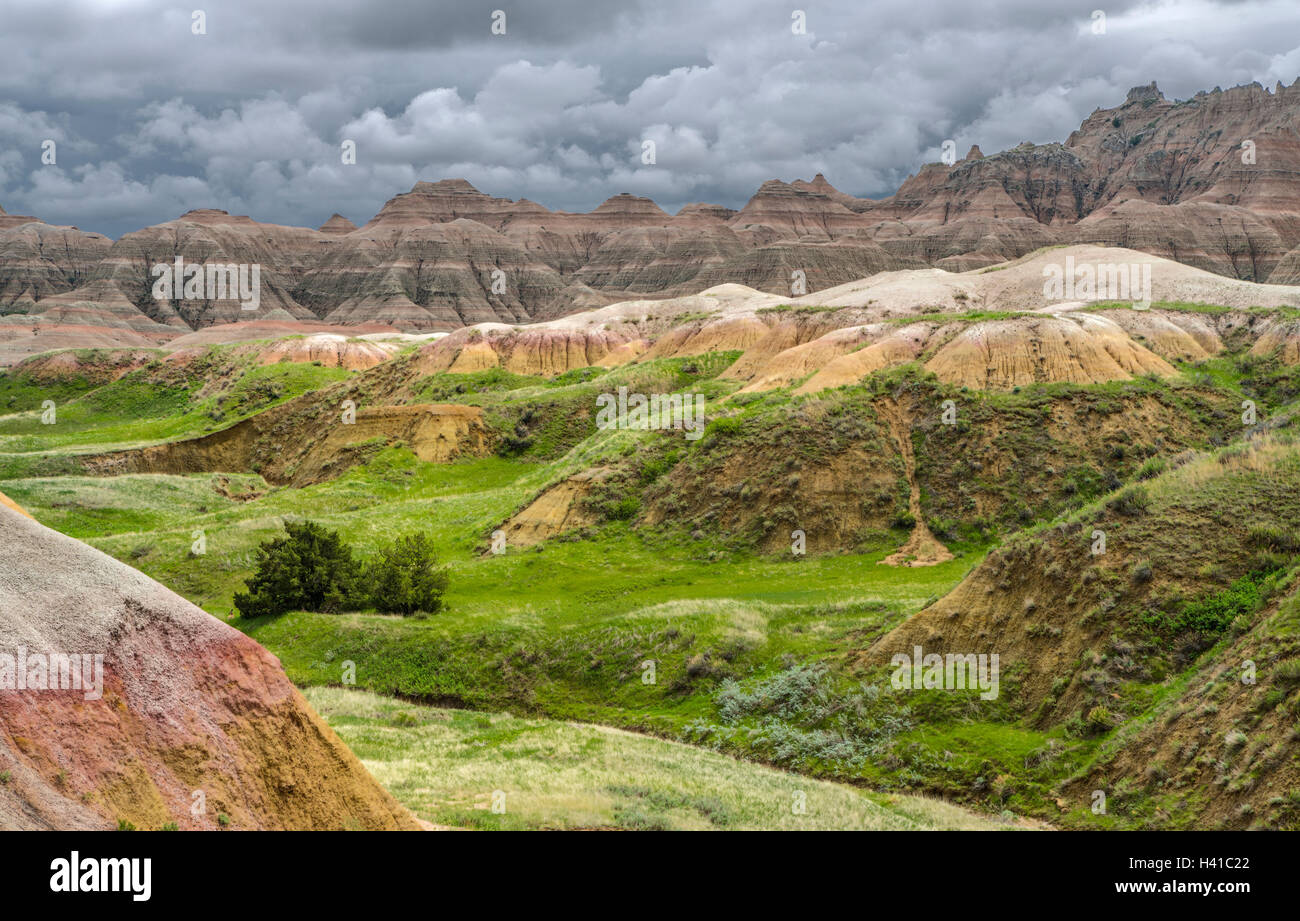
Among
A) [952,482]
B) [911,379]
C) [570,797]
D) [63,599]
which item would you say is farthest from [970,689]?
[911,379]

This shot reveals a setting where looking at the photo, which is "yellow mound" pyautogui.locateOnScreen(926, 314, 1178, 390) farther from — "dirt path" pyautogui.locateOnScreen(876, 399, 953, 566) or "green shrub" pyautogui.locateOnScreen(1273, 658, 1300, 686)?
"green shrub" pyautogui.locateOnScreen(1273, 658, 1300, 686)

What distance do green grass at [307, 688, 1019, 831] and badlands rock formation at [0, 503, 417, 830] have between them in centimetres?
296

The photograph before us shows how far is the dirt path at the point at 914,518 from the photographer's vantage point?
142 feet

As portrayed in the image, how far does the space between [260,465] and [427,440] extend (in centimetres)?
2097

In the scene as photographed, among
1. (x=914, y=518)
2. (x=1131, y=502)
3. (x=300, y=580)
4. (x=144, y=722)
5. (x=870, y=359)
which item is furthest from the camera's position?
(x=870, y=359)

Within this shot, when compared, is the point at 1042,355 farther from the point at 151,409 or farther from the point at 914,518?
the point at 151,409

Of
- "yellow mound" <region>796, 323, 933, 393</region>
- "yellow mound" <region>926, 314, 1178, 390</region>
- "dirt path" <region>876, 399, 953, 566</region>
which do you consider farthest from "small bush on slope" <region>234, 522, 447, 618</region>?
"yellow mound" <region>926, 314, 1178, 390</region>

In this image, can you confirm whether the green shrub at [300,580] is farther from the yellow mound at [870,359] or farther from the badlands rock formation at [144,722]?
the yellow mound at [870,359]

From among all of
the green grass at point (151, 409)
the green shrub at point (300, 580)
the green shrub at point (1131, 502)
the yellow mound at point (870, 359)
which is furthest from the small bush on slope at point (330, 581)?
the green grass at point (151, 409)

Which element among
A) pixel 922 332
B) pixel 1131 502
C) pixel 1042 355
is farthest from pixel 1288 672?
pixel 922 332

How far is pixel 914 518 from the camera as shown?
45750 millimetres

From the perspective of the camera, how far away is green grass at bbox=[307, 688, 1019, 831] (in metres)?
17.1

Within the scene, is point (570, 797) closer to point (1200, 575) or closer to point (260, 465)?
point (1200, 575)

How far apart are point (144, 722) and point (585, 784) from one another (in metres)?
9.61
